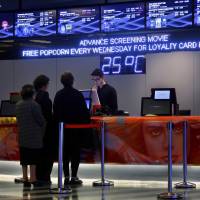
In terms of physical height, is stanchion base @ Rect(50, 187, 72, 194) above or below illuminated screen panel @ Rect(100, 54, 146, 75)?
below

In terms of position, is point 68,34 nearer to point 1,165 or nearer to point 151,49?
point 151,49

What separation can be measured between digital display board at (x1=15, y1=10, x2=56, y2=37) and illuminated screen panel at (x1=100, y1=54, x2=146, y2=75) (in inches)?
51.0

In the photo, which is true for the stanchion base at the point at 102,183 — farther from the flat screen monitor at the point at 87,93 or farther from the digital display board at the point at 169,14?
the digital display board at the point at 169,14

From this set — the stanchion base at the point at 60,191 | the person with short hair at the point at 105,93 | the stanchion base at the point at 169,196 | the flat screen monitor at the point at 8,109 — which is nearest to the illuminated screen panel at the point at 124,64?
the person with short hair at the point at 105,93

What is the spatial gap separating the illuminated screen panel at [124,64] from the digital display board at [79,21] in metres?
0.65

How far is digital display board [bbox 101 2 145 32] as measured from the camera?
39.4 ft

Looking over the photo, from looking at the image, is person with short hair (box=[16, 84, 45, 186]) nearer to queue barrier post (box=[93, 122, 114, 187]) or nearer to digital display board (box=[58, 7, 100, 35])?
queue barrier post (box=[93, 122, 114, 187])

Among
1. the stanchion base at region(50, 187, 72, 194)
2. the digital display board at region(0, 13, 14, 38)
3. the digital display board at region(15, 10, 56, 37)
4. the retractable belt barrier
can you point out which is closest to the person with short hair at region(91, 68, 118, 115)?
the retractable belt barrier

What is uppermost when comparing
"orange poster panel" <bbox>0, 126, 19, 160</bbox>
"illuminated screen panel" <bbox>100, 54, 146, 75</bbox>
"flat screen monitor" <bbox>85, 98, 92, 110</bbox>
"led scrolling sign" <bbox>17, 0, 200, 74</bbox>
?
"led scrolling sign" <bbox>17, 0, 200, 74</bbox>

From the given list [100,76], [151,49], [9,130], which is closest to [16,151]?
[9,130]

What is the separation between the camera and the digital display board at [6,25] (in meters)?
13.2

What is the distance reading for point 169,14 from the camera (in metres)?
11.8

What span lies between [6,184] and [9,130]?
48.3 inches

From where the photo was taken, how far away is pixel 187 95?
11.9m
